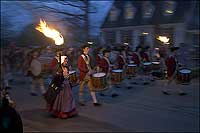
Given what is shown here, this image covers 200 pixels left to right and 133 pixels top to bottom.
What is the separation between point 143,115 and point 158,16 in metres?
7.09

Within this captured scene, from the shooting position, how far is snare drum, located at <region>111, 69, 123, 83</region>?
1251 centimetres

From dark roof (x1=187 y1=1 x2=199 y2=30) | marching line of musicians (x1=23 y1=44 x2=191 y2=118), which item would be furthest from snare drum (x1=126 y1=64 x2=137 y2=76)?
dark roof (x1=187 y1=1 x2=199 y2=30)

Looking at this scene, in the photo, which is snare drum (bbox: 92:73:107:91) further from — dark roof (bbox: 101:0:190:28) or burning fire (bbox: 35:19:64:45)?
burning fire (bbox: 35:19:64:45)

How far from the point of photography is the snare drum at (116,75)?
12511 millimetres

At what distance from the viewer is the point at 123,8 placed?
5535mm

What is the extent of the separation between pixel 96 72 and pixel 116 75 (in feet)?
12.2

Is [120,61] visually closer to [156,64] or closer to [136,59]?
[136,59]

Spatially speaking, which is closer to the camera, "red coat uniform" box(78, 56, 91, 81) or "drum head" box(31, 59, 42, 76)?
"red coat uniform" box(78, 56, 91, 81)

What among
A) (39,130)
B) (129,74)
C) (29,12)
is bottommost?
(39,130)

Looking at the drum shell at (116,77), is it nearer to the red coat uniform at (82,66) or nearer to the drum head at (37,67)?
the drum head at (37,67)

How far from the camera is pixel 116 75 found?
42.1 feet

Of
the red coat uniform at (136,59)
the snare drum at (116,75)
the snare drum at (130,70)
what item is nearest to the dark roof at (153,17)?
the red coat uniform at (136,59)

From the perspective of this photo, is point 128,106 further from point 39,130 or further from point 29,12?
point 29,12

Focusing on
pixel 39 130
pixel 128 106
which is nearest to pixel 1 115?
pixel 39 130
